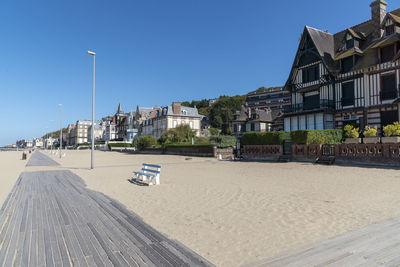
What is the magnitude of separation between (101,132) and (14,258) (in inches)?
4365

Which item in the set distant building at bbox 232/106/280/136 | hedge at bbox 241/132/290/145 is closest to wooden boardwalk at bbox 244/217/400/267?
hedge at bbox 241/132/290/145

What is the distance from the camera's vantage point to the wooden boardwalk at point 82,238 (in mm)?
3381

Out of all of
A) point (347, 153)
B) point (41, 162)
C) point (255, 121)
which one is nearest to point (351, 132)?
point (347, 153)

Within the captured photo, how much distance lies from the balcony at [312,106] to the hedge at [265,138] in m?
6.06

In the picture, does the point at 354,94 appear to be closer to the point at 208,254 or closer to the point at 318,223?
the point at 318,223

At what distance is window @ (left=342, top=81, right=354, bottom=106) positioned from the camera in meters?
22.1

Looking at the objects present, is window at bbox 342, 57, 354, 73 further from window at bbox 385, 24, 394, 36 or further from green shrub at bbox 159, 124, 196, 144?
green shrub at bbox 159, 124, 196, 144

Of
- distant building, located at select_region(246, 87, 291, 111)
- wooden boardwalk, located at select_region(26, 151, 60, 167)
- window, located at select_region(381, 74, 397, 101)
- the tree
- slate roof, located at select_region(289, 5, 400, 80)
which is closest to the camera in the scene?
window, located at select_region(381, 74, 397, 101)

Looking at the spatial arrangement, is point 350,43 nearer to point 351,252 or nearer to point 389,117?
point 389,117

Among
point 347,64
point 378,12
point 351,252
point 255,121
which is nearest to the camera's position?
point 351,252

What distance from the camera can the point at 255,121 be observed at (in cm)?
4659

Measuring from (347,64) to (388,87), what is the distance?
4.28 m

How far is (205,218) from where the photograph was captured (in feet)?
17.4

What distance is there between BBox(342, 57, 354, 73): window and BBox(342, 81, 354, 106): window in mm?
1289
